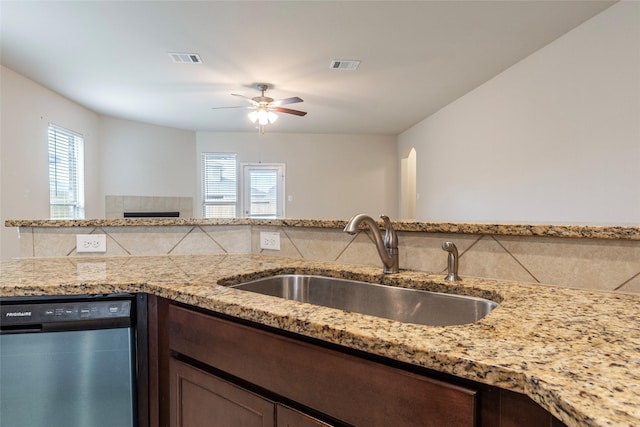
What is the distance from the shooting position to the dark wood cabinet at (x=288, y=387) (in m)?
0.57

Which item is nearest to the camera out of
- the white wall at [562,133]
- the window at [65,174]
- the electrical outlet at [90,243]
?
the electrical outlet at [90,243]

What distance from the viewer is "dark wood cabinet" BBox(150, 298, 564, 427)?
22.3 inches

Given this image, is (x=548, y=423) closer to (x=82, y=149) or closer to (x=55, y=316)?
(x=55, y=316)

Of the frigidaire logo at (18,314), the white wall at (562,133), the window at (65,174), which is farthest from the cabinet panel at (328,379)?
the window at (65,174)

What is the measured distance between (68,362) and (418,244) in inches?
48.6

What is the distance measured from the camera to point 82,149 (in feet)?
17.2

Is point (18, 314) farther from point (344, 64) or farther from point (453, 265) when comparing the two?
point (344, 64)

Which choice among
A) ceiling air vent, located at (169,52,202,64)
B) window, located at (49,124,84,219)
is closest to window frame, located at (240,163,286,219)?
window, located at (49,124,84,219)

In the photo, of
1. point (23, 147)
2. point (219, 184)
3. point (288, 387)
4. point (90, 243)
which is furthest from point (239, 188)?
point (288, 387)

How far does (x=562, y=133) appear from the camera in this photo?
2975mm

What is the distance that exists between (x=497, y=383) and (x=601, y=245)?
708 millimetres

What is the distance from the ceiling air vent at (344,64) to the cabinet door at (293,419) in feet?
11.1

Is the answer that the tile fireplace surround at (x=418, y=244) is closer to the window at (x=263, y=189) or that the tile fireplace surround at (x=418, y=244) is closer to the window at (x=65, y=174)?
the window at (x=65, y=174)

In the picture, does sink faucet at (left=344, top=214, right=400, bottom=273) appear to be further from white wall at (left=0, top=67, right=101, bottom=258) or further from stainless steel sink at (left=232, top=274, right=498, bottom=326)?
white wall at (left=0, top=67, right=101, bottom=258)
